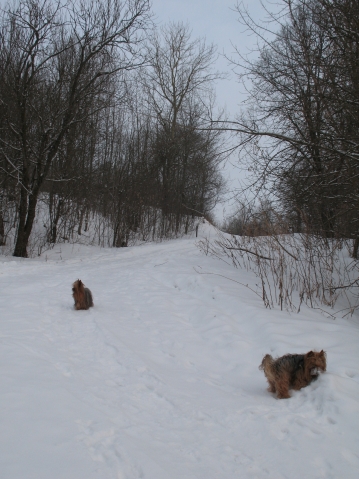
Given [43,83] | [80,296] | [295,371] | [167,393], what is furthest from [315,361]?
[43,83]

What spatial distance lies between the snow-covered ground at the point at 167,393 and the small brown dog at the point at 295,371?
9 centimetres

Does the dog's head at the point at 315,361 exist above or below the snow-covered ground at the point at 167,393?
above

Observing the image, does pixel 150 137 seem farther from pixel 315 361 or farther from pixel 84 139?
pixel 315 361

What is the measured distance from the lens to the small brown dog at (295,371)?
3.20 meters

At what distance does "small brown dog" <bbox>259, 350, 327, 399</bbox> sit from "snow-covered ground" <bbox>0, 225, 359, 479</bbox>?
9 cm

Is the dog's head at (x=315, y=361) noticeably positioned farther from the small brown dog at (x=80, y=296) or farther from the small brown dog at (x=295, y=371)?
the small brown dog at (x=80, y=296)

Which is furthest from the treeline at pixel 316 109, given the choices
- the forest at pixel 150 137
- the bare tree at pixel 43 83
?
the bare tree at pixel 43 83

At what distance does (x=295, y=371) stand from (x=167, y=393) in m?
1.25

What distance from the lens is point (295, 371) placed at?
324cm

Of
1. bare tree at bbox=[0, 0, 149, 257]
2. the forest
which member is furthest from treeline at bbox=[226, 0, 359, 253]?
bare tree at bbox=[0, 0, 149, 257]

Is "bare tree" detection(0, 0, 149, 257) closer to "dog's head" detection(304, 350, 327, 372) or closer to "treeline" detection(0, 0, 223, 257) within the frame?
"treeline" detection(0, 0, 223, 257)

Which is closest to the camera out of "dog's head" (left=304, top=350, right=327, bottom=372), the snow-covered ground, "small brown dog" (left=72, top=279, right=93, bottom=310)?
the snow-covered ground

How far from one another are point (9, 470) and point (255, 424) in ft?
6.09

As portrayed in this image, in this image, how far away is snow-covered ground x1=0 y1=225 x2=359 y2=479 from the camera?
215cm
